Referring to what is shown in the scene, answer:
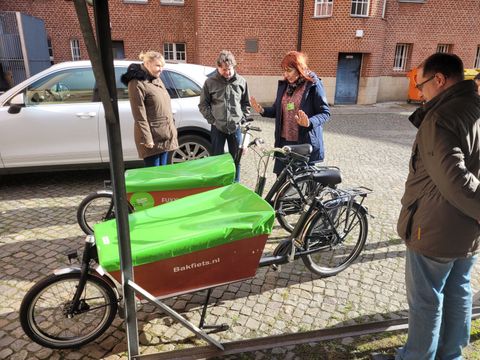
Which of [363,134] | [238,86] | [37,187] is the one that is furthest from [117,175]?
[363,134]

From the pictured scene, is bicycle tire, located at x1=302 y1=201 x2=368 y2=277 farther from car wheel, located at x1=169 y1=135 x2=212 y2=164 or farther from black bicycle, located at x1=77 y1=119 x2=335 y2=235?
car wheel, located at x1=169 y1=135 x2=212 y2=164

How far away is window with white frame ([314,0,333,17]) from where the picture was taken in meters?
16.3

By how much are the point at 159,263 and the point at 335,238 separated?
5.78 feet

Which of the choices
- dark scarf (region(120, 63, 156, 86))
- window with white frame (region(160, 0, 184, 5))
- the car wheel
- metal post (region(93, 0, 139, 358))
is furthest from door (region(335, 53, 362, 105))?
metal post (region(93, 0, 139, 358))

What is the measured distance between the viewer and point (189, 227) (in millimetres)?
2572

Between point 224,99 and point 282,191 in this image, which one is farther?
point 224,99

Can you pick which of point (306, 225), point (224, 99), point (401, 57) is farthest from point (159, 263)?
point (401, 57)

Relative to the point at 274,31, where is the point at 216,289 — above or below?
below

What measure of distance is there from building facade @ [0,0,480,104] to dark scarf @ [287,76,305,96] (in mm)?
13158

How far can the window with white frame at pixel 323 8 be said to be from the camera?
642 inches

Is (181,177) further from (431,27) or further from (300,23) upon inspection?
(431,27)

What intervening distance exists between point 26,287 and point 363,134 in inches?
370

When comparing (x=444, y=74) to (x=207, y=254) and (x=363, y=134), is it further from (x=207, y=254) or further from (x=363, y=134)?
(x=363, y=134)

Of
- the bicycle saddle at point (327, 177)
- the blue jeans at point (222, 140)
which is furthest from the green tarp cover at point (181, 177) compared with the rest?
the blue jeans at point (222, 140)
